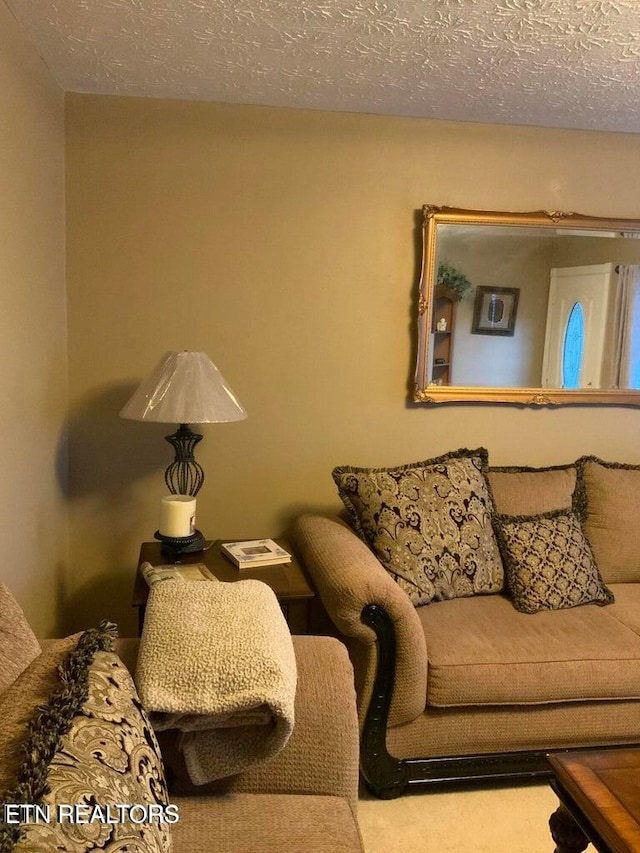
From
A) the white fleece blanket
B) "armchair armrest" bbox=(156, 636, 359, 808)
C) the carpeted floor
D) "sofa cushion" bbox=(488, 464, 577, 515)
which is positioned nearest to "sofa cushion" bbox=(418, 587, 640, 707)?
the carpeted floor

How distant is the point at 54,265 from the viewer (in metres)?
2.45

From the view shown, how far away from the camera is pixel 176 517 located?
2.33 m

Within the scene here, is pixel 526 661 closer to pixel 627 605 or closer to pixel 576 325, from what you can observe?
pixel 627 605

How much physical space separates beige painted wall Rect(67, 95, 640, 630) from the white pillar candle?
1.44 ft

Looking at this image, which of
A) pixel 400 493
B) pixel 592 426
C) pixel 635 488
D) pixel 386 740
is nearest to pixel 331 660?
pixel 386 740

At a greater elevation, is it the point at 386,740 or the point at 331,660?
the point at 331,660

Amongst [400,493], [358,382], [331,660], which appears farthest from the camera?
[358,382]

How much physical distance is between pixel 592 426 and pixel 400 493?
1189mm

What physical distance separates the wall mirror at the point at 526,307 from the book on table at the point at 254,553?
925 millimetres

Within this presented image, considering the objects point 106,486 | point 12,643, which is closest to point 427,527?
point 106,486

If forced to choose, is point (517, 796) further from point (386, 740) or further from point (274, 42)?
point (274, 42)

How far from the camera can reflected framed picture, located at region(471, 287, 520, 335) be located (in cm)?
285

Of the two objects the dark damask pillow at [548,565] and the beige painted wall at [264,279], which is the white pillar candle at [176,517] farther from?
the dark damask pillow at [548,565]

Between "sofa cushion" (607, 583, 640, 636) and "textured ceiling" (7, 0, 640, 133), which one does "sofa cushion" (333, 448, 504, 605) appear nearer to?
"sofa cushion" (607, 583, 640, 636)
